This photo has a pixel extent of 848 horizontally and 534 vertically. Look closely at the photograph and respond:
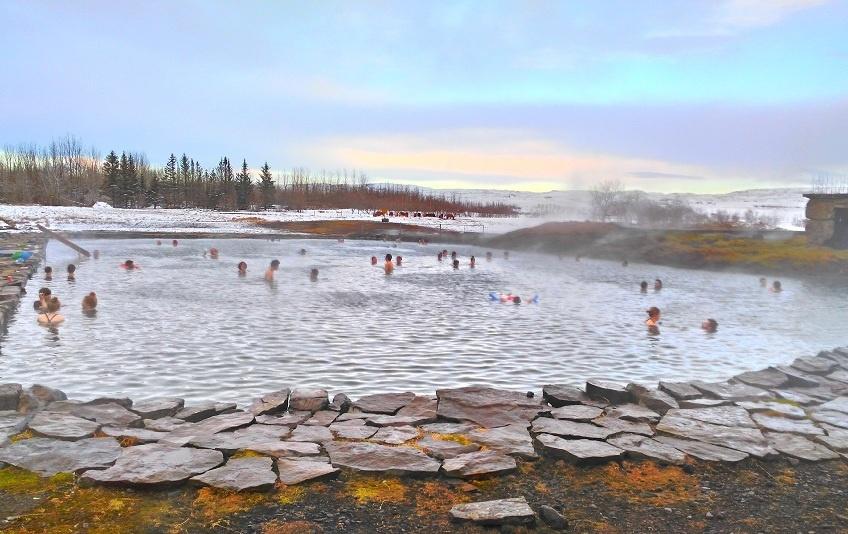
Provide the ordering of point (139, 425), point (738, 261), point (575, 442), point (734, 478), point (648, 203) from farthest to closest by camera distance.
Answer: point (648, 203) → point (738, 261) → point (139, 425) → point (575, 442) → point (734, 478)

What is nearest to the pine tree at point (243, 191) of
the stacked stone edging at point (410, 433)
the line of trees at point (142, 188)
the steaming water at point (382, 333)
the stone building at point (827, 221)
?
the line of trees at point (142, 188)

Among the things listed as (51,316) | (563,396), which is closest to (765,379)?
(563,396)

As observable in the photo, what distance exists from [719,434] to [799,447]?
712mm

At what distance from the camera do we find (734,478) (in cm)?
512

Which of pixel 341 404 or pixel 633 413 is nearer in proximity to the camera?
pixel 633 413

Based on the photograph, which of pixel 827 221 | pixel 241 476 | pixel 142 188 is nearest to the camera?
pixel 241 476

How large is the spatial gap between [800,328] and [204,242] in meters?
40.8

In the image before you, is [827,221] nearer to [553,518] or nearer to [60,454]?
[553,518]

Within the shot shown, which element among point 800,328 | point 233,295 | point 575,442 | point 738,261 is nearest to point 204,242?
point 233,295

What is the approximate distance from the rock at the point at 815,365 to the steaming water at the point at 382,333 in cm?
88

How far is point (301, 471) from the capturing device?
4945 mm

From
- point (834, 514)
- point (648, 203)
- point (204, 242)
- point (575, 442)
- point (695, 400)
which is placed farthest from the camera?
point (648, 203)

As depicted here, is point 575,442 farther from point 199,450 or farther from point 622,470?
point 199,450

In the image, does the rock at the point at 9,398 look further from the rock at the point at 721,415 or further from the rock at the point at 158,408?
the rock at the point at 721,415
